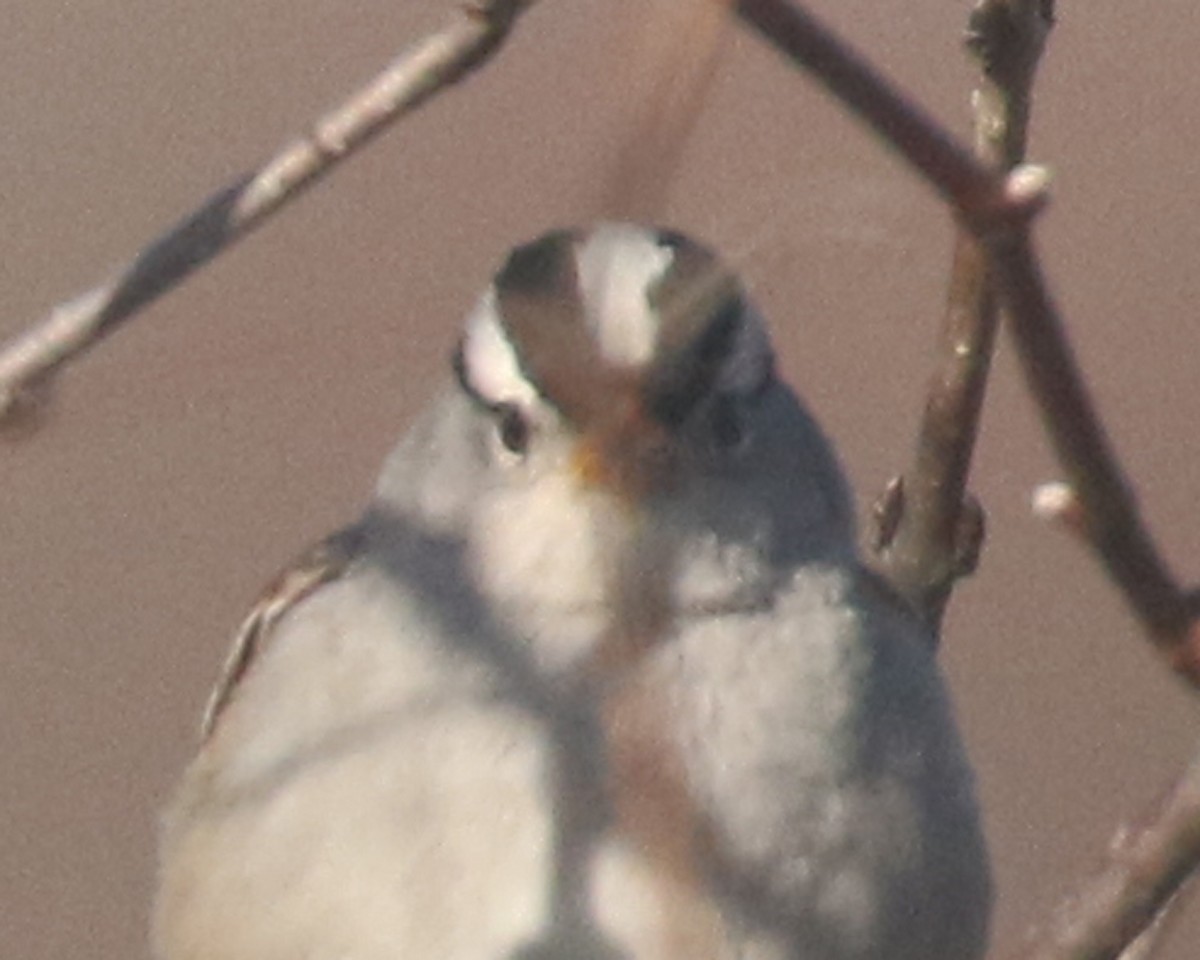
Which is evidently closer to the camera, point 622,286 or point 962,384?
point 622,286

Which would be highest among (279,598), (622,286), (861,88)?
(861,88)

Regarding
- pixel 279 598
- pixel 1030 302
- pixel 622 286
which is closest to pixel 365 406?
pixel 279 598

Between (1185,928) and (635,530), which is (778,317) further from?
(1185,928)

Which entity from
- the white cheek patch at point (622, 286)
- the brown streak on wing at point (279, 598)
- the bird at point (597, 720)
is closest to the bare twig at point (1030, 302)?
the white cheek patch at point (622, 286)

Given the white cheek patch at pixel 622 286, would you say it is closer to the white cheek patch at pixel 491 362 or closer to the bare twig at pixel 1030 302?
the white cheek patch at pixel 491 362

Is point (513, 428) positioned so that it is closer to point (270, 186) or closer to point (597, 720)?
point (597, 720)

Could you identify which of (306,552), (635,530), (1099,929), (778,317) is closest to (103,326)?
(778,317)
